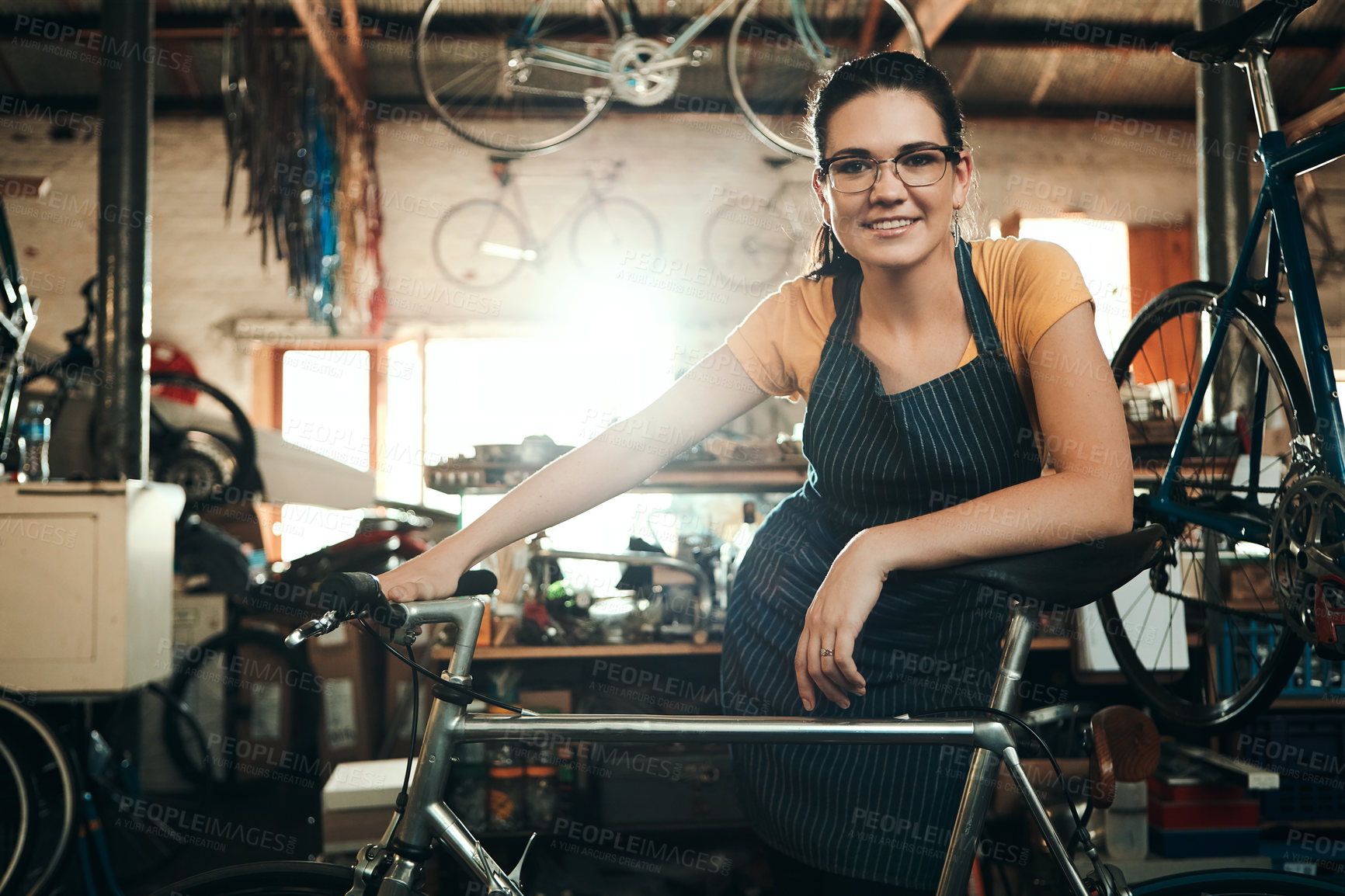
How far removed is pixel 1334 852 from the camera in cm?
247

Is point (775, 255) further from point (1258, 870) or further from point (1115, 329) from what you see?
point (1258, 870)

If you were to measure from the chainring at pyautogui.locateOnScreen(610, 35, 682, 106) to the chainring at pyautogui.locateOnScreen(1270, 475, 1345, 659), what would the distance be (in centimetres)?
415

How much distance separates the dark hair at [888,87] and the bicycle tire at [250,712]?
3519 millimetres

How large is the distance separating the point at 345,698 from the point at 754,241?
4968mm

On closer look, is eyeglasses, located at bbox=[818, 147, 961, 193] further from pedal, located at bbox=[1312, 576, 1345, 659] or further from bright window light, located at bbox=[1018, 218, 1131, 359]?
bright window light, located at bbox=[1018, 218, 1131, 359]

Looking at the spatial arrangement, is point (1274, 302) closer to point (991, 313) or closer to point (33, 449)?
point (991, 313)

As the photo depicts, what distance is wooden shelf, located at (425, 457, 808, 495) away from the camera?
113 inches

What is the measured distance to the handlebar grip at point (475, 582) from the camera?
40.4 inches

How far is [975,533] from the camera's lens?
97 cm

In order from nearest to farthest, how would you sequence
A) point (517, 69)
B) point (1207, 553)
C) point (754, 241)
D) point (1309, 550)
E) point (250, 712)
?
1. point (1309, 550)
2. point (1207, 553)
3. point (250, 712)
4. point (517, 69)
5. point (754, 241)

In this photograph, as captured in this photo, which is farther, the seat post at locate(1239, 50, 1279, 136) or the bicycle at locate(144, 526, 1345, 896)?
the seat post at locate(1239, 50, 1279, 136)

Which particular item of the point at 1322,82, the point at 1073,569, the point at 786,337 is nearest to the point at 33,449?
the point at 786,337

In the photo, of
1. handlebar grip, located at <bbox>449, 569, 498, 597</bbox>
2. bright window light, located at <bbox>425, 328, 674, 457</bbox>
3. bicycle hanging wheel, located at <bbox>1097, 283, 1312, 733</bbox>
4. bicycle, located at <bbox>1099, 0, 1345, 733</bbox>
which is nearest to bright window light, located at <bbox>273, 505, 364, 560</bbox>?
bright window light, located at <bbox>425, 328, 674, 457</bbox>

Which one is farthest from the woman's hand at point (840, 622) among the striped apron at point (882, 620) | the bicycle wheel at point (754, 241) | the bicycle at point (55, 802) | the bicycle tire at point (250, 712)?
the bicycle wheel at point (754, 241)
